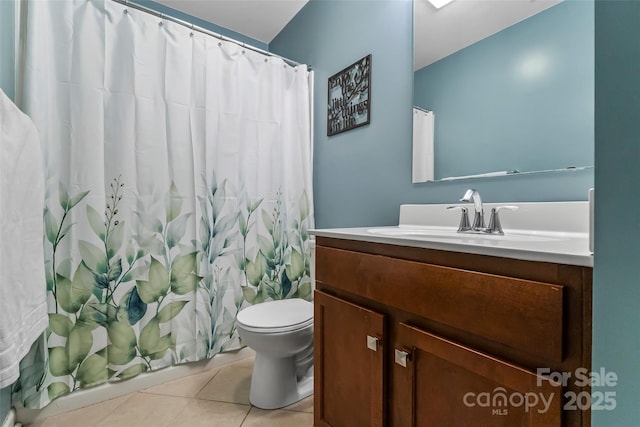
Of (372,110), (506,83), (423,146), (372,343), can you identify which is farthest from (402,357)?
(372,110)

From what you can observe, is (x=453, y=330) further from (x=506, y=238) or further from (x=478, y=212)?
(x=478, y=212)

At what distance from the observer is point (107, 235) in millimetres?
1417

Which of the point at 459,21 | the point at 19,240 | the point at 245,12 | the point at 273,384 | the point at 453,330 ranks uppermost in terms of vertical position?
the point at 245,12

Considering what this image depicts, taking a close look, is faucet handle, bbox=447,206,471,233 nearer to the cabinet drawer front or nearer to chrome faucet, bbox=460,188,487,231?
chrome faucet, bbox=460,188,487,231

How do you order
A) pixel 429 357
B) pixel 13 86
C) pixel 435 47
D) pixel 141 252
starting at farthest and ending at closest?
pixel 141 252, pixel 435 47, pixel 13 86, pixel 429 357

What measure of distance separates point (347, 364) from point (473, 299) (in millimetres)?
538

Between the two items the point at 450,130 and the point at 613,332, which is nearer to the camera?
the point at 613,332

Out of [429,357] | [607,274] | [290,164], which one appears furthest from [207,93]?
[607,274]

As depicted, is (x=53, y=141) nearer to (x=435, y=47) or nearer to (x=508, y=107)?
(x=435, y=47)

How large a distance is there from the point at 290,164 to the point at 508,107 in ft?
4.17

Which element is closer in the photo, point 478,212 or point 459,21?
point 478,212

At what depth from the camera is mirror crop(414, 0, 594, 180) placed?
3.11 ft

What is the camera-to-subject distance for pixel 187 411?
136 centimetres

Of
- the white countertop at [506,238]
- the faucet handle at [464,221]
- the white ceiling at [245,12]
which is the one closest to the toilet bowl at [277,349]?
the white countertop at [506,238]
